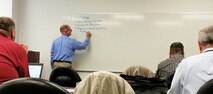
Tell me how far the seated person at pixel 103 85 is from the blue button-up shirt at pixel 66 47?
13.5 feet

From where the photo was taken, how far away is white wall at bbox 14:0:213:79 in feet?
18.1

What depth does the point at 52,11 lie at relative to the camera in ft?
20.0

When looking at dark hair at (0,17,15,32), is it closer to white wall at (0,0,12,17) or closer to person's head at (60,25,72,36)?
person's head at (60,25,72,36)

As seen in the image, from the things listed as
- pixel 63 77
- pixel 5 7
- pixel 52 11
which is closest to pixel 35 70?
pixel 63 77

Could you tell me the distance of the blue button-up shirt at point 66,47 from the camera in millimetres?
5715

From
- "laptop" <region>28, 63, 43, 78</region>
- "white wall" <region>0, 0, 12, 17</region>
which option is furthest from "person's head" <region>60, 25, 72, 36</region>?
"laptop" <region>28, 63, 43, 78</region>

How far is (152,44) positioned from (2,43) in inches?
136

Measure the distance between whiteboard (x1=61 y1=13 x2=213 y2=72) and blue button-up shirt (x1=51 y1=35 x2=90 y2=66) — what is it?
0.48ft

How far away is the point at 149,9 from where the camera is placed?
5.53m

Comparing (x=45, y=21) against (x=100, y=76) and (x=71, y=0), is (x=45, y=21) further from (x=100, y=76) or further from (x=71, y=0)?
(x=100, y=76)

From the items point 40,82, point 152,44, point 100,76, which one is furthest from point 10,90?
point 152,44

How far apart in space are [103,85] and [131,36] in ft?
13.3

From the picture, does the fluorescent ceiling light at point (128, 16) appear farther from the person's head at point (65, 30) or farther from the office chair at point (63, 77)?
the office chair at point (63, 77)

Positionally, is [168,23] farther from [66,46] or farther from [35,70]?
[35,70]
